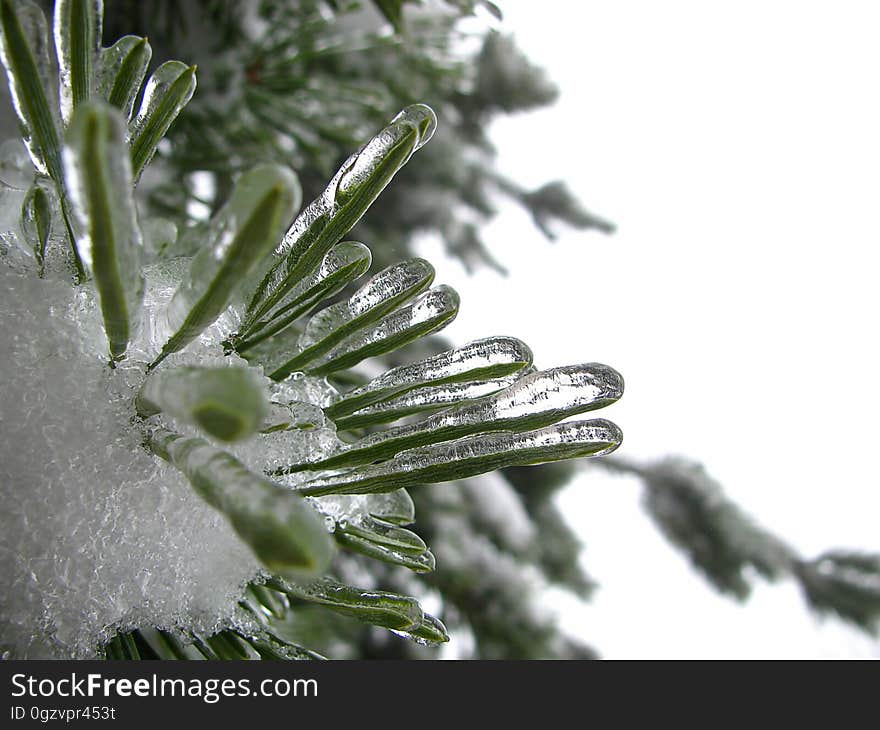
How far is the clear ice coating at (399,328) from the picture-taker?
28cm

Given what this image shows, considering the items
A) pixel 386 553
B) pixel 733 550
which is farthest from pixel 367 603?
pixel 733 550

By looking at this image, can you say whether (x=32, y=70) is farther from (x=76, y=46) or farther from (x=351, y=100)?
(x=351, y=100)

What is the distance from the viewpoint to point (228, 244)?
0.58 feet

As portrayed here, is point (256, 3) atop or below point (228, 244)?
atop

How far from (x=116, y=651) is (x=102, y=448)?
3.3 inches

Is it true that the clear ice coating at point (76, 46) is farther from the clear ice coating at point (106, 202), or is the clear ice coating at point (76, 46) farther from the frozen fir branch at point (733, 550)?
the frozen fir branch at point (733, 550)

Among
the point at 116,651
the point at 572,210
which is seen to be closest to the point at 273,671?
the point at 116,651

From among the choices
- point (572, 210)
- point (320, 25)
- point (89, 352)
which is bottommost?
point (89, 352)

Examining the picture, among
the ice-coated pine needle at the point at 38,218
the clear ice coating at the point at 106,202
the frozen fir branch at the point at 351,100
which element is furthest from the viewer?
the frozen fir branch at the point at 351,100

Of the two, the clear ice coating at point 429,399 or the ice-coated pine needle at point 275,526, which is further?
the clear ice coating at point 429,399

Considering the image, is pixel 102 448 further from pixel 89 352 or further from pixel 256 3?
pixel 256 3

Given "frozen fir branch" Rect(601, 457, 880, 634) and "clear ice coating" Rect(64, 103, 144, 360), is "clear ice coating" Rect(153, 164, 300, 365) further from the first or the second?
"frozen fir branch" Rect(601, 457, 880, 634)

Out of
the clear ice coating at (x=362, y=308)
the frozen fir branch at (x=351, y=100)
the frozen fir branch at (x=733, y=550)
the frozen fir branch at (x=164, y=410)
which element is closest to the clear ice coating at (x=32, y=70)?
the frozen fir branch at (x=164, y=410)

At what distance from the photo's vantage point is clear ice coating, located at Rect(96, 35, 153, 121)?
27cm
